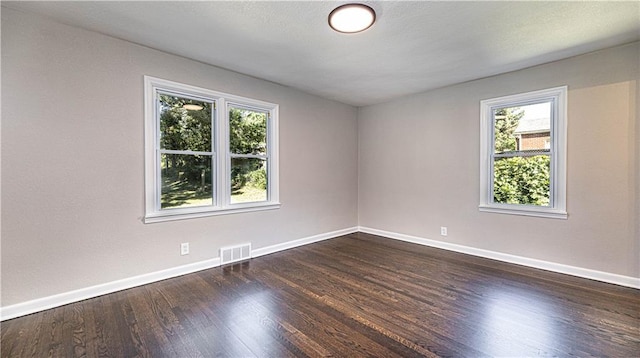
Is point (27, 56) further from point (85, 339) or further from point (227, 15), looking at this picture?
point (85, 339)

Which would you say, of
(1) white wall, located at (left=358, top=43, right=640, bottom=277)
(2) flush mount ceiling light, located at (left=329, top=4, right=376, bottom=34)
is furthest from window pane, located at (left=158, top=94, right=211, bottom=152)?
(1) white wall, located at (left=358, top=43, right=640, bottom=277)

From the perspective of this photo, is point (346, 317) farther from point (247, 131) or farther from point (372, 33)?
point (247, 131)

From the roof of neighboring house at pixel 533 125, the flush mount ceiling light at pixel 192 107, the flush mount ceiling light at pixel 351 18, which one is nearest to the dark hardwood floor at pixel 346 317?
the roof of neighboring house at pixel 533 125

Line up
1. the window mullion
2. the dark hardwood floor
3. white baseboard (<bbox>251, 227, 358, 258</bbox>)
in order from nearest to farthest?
the dark hardwood floor < the window mullion < white baseboard (<bbox>251, 227, 358, 258</bbox>)

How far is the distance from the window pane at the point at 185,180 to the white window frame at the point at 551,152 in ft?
12.5

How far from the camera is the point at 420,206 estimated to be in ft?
15.6

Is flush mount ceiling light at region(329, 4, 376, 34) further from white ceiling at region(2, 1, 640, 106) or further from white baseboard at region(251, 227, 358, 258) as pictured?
white baseboard at region(251, 227, 358, 258)

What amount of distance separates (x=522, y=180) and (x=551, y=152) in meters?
0.47

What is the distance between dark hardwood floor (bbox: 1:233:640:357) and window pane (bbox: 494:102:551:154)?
1605 mm

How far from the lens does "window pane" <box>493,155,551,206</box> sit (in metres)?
3.55

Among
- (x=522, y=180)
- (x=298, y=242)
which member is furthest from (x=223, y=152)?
(x=522, y=180)

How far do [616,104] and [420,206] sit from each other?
2.62 meters

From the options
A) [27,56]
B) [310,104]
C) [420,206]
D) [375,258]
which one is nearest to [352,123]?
[310,104]

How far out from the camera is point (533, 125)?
11.9 feet
